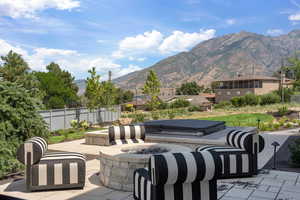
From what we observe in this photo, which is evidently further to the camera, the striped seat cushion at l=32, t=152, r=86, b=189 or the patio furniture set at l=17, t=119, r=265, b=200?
the striped seat cushion at l=32, t=152, r=86, b=189

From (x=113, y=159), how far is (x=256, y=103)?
106 feet

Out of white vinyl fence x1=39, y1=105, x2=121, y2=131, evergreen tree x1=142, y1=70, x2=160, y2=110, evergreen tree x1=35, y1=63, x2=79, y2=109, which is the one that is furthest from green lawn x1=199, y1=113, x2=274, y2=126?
evergreen tree x1=35, y1=63, x2=79, y2=109

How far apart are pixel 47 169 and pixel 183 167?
2754 millimetres

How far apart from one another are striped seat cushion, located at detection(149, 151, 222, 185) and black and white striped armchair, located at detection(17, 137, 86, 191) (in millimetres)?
2221

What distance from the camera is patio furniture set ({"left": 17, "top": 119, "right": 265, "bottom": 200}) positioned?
2959mm

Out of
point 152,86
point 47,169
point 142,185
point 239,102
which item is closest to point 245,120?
point 152,86

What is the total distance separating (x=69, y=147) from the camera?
30.8 feet

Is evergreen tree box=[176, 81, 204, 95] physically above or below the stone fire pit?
above

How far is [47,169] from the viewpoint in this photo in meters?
4.57

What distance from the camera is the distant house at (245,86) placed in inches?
1706

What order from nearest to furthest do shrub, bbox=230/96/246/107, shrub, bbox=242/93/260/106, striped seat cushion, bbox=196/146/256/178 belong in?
striped seat cushion, bbox=196/146/256/178 < shrub, bbox=242/93/260/106 < shrub, bbox=230/96/246/107

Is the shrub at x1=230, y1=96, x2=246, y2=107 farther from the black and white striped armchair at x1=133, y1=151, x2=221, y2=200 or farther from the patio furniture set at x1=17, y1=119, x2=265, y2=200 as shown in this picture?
the black and white striped armchair at x1=133, y1=151, x2=221, y2=200

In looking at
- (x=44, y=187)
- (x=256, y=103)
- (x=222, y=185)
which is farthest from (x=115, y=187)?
(x=256, y=103)

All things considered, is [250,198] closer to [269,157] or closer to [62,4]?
[269,157]
